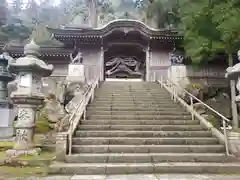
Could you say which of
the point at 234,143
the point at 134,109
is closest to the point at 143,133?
the point at 134,109

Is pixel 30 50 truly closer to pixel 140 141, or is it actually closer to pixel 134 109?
pixel 140 141

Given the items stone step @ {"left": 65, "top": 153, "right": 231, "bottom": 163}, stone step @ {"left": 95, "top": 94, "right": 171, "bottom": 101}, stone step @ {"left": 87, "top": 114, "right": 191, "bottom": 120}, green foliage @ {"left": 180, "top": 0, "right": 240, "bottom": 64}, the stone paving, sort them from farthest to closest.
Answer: stone step @ {"left": 95, "top": 94, "right": 171, "bottom": 101}
green foliage @ {"left": 180, "top": 0, "right": 240, "bottom": 64}
stone step @ {"left": 87, "top": 114, "right": 191, "bottom": 120}
stone step @ {"left": 65, "top": 153, "right": 231, "bottom": 163}
the stone paving

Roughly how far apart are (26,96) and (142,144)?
11.7 feet

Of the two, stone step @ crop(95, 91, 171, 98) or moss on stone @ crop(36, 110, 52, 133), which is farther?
stone step @ crop(95, 91, 171, 98)

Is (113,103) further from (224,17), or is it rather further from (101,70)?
(101,70)

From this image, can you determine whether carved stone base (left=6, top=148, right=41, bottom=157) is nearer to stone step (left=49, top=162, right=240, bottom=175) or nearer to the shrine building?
stone step (left=49, top=162, right=240, bottom=175)

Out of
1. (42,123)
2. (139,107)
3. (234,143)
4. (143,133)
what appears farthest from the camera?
(42,123)

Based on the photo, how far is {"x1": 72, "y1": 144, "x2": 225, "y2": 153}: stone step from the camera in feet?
20.6

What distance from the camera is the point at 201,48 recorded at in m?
11.9

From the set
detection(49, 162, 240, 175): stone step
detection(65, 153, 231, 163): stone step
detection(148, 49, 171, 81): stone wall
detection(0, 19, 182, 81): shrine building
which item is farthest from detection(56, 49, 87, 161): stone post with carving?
detection(148, 49, 171, 81): stone wall

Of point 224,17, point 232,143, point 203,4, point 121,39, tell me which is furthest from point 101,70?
point 232,143

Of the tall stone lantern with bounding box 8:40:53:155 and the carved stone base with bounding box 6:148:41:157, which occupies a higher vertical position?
the tall stone lantern with bounding box 8:40:53:155

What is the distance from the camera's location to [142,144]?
6.72 m

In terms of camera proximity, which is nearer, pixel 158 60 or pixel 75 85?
pixel 75 85
